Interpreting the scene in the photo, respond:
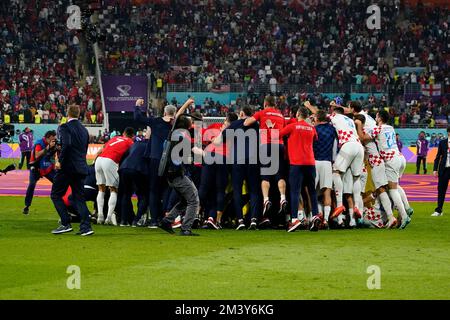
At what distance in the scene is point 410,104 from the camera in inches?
1960

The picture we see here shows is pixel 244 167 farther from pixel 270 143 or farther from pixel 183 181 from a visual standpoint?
pixel 183 181

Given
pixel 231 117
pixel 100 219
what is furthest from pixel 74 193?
pixel 231 117

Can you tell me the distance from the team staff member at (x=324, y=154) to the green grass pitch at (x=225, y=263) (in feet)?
2.66

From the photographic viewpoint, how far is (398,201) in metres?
18.0

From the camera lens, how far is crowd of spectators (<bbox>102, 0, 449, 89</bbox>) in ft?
177

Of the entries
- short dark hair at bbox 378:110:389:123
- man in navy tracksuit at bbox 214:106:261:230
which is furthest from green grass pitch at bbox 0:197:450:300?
short dark hair at bbox 378:110:389:123

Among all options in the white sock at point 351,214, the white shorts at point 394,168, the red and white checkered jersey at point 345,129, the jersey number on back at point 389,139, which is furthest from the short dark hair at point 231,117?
the white shorts at point 394,168

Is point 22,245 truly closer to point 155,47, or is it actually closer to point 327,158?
point 327,158

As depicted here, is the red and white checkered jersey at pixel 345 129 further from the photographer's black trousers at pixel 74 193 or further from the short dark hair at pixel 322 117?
the photographer's black trousers at pixel 74 193

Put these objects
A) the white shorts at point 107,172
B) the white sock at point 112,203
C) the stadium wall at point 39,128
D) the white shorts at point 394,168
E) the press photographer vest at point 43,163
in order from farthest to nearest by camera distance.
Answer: the stadium wall at point 39,128 < the press photographer vest at point 43,163 < the white shorts at point 107,172 < the white sock at point 112,203 < the white shorts at point 394,168

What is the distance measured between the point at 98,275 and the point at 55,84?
1711 inches

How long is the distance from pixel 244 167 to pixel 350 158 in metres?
1.97

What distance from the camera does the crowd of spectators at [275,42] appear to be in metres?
53.9

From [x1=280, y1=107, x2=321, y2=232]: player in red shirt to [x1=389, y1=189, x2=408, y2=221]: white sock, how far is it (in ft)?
5.59
